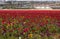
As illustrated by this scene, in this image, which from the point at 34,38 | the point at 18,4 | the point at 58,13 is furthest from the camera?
the point at 18,4

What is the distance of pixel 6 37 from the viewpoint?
4.96m

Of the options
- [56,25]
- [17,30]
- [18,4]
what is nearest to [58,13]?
[56,25]

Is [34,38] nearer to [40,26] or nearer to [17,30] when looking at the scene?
[17,30]

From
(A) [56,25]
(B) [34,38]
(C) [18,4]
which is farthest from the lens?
(C) [18,4]

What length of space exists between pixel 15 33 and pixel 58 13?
12.0 ft

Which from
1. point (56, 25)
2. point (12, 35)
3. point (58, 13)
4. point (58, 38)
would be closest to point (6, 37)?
point (12, 35)

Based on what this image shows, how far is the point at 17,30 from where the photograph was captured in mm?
5195

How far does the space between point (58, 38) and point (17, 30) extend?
139cm

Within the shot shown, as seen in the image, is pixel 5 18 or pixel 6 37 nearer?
pixel 6 37

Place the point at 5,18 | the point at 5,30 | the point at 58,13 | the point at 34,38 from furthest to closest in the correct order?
the point at 58,13 < the point at 5,18 < the point at 5,30 < the point at 34,38

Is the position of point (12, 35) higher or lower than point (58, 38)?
higher

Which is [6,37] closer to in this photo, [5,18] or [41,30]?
[41,30]

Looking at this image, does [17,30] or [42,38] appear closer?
[42,38]

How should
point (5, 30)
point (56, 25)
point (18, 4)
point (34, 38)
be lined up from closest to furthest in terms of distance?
point (34, 38), point (5, 30), point (56, 25), point (18, 4)
